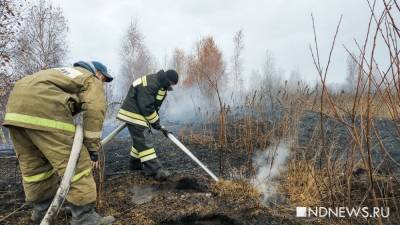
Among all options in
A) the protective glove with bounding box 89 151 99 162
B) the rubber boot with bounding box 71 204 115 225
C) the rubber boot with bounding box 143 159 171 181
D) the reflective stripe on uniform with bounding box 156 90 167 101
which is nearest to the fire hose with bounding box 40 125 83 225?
the protective glove with bounding box 89 151 99 162

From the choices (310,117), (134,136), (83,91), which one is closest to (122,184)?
(134,136)

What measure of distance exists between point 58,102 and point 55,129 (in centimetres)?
24

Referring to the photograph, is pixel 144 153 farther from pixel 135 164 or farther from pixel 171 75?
pixel 171 75

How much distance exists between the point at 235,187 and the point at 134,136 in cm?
177

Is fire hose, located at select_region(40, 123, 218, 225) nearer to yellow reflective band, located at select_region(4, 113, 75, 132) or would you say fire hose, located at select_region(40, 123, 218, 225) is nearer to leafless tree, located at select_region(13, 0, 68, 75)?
yellow reflective band, located at select_region(4, 113, 75, 132)

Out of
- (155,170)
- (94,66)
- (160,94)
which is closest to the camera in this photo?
(94,66)

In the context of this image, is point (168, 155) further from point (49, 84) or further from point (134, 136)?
point (49, 84)

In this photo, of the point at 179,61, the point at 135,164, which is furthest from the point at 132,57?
the point at 135,164

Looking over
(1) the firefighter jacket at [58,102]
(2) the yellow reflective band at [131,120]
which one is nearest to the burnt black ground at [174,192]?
(2) the yellow reflective band at [131,120]

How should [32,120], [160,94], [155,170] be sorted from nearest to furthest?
[32,120]
[155,170]
[160,94]

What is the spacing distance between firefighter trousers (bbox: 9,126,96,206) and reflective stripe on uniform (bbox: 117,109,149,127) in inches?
74.8

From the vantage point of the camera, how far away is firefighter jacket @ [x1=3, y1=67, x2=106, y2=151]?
317cm

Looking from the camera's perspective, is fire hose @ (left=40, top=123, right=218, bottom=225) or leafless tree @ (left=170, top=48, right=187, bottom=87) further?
leafless tree @ (left=170, top=48, right=187, bottom=87)

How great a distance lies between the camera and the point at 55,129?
126 inches
